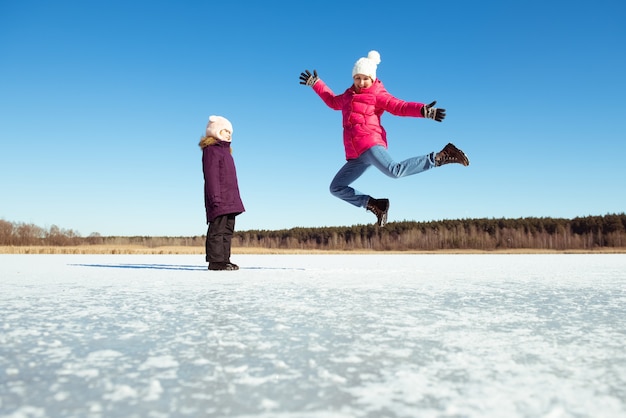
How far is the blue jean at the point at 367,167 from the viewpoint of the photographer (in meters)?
5.27

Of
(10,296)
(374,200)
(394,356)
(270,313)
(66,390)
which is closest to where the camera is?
(66,390)

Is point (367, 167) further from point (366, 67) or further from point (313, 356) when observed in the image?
point (313, 356)

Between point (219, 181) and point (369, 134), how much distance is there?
183 centimetres

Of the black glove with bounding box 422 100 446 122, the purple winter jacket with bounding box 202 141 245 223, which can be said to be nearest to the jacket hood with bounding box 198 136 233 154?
the purple winter jacket with bounding box 202 141 245 223

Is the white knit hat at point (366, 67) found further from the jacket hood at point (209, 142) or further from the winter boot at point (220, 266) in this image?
the winter boot at point (220, 266)

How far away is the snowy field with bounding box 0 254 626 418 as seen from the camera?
4.10 feet

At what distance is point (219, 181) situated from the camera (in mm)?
6133

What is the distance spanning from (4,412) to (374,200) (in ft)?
15.7

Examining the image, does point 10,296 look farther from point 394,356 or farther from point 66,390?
point 394,356

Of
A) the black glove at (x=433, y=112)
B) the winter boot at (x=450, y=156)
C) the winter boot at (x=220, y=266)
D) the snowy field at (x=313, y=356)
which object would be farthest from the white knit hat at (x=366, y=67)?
the snowy field at (x=313, y=356)

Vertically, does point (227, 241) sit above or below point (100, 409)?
above

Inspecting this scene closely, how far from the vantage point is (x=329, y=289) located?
3916 mm

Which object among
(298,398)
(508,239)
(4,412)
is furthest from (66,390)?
(508,239)

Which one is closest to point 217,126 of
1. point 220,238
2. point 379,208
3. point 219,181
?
point 219,181
